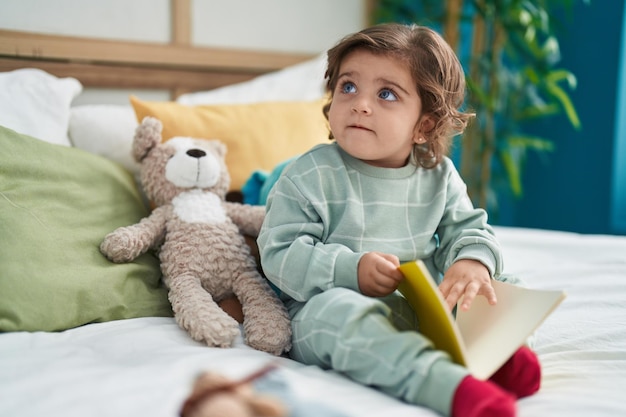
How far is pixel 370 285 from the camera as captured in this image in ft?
2.87

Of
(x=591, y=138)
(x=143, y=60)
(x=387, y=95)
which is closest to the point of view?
(x=387, y=95)

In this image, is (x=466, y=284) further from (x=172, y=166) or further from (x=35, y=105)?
(x=35, y=105)

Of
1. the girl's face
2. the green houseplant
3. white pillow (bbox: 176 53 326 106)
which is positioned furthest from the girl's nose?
the green houseplant

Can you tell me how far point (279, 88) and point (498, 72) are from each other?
0.99 meters

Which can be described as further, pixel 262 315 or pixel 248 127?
pixel 248 127

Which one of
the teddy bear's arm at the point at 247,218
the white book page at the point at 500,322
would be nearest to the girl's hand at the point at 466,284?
the white book page at the point at 500,322

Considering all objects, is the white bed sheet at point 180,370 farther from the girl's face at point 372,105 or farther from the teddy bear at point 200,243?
the girl's face at point 372,105

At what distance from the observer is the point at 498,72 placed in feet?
7.68

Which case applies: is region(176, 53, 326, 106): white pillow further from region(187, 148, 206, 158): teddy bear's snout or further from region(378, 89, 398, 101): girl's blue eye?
region(378, 89, 398, 101): girl's blue eye

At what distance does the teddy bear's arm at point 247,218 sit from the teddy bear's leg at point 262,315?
10cm

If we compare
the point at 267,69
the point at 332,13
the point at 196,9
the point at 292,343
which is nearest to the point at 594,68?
the point at 332,13

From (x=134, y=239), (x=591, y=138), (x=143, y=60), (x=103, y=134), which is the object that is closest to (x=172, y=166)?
(x=134, y=239)

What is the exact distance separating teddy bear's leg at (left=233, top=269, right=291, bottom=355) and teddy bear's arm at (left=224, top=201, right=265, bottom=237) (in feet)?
0.33

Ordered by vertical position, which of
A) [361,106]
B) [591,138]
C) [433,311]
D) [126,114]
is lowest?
[591,138]
